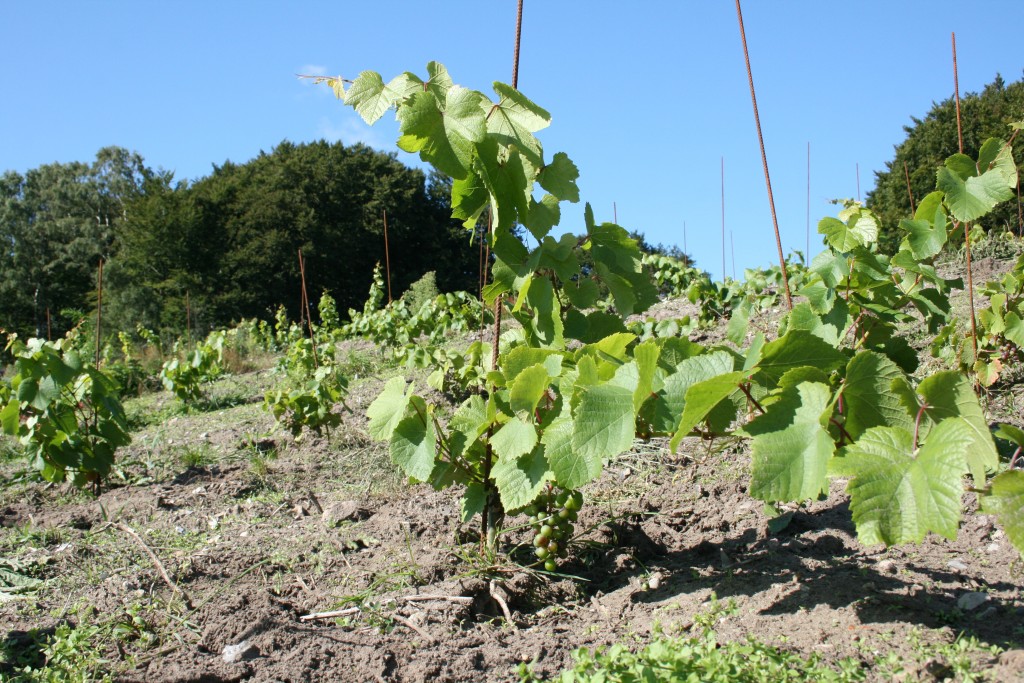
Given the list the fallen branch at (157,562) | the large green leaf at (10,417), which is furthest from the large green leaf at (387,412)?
the large green leaf at (10,417)

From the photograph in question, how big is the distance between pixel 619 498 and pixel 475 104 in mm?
1781

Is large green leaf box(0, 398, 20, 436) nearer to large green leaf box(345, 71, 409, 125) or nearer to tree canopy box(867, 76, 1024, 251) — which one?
large green leaf box(345, 71, 409, 125)

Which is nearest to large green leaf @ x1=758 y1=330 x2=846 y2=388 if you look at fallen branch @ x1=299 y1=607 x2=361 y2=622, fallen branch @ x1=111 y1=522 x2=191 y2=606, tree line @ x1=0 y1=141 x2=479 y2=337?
fallen branch @ x1=299 y1=607 x2=361 y2=622

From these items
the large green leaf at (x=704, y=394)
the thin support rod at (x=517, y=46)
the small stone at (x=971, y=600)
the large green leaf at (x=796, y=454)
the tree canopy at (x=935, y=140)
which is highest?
the tree canopy at (x=935, y=140)

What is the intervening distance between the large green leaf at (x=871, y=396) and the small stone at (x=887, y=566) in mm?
855

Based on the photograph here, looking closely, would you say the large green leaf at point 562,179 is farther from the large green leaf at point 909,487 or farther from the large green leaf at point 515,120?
the large green leaf at point 909,487

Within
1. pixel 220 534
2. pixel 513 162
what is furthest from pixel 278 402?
pixel 513 162

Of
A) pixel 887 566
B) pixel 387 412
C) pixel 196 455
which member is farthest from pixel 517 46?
pixel 196 455

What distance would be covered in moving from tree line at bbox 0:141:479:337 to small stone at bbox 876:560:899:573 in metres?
22.6

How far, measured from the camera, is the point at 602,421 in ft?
4.99

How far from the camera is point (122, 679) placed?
1975 millimetres

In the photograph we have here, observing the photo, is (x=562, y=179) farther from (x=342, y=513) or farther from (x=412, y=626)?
(x=342, y=513)

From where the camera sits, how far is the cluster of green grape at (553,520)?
2312 millimetres

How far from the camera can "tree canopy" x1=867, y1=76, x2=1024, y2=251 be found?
1446 cm
